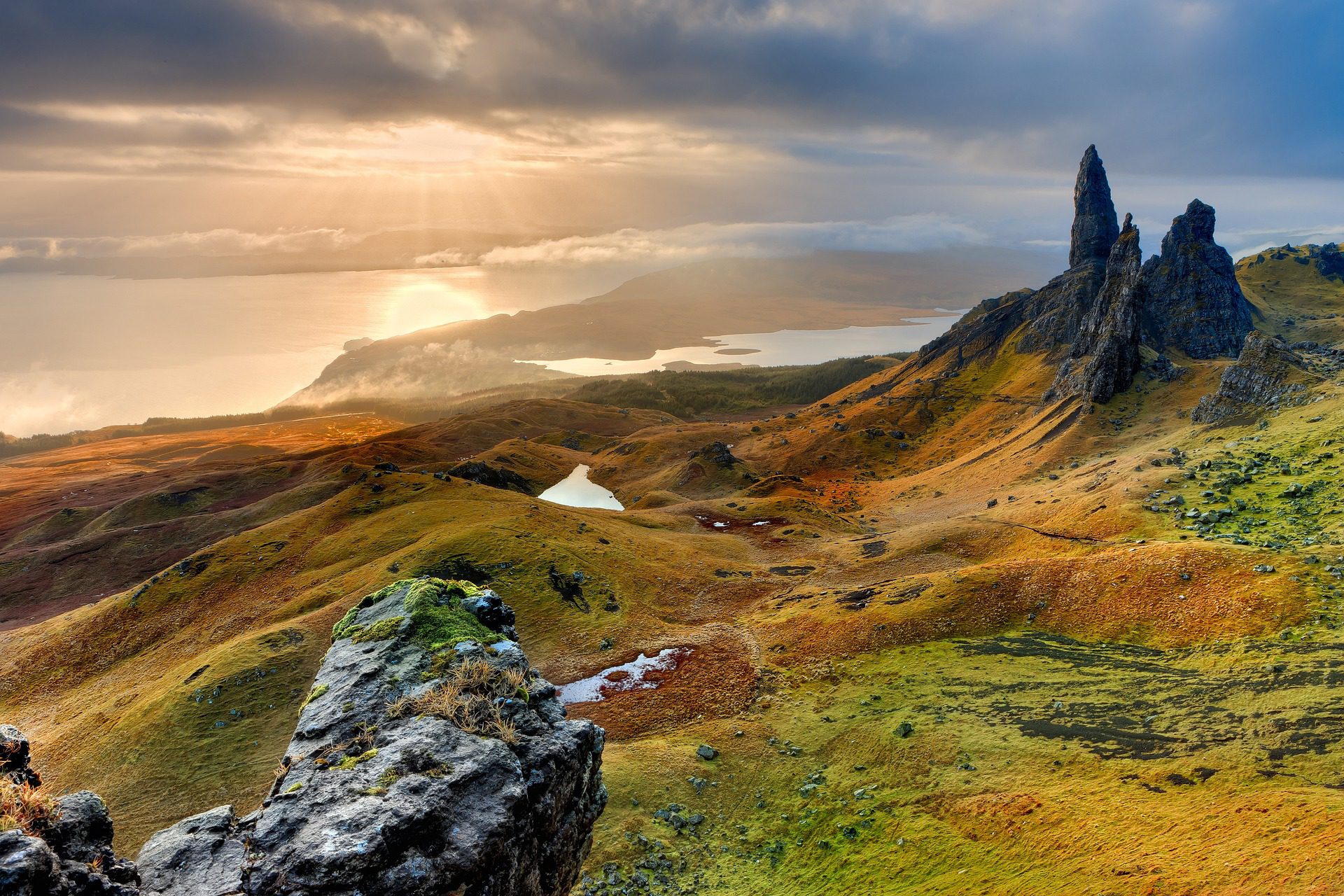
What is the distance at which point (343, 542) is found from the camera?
2704 inches

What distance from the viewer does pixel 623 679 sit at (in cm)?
4528

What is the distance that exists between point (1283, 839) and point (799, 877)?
15.5m

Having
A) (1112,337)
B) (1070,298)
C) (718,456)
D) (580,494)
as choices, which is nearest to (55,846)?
(580,494)

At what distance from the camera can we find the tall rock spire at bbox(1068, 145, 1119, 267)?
175 metres

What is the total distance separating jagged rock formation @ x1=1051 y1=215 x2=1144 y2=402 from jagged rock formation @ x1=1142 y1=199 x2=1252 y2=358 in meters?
13.7

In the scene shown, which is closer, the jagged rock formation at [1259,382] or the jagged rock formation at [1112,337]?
Result: the jagged rock formation at [1259,382]

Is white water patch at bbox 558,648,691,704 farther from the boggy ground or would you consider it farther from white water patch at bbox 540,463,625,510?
white water patch at bbox 540,463,625,510

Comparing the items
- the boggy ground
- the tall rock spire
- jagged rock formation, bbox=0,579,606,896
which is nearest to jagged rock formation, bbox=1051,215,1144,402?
the boggy ground

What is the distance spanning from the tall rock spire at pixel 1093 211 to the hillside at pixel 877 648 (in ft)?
287

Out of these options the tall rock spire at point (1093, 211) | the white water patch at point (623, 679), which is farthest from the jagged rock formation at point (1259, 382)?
the tall rock spire at point (1093, 211)

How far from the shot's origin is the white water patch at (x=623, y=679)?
43.8 metres

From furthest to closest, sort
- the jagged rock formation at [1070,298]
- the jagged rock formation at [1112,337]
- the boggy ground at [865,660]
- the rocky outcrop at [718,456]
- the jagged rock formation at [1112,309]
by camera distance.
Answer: the jagged rock formation at [1070,298]
the rocky outcrop at [718,456]
the jagged rock formation at [1112,309]
the jagged rock formation at [1112,337]
the boggy ground at [865,660]

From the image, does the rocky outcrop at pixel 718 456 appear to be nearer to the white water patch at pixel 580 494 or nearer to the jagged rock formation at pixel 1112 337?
the white water patch at pixel 580 494

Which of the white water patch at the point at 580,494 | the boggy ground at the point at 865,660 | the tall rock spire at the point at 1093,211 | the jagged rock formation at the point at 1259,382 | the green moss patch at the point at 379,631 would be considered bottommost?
the white water patch at the point at 580,494
